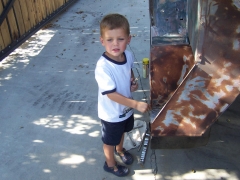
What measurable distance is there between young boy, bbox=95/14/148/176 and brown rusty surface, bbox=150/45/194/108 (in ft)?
0.62

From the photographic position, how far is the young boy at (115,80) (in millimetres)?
1797

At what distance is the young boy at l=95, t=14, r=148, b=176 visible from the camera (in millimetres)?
1797

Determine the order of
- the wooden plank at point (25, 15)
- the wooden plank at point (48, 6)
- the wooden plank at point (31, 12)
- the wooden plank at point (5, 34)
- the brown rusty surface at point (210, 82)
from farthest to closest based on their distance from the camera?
the wooden plank at point (48, 6)
the wooden plank at point (31, 12)
the wooden plank at point (25, 15)
the wooden plank at point (5, 34)
the brown rusty surface at point (210, 82)

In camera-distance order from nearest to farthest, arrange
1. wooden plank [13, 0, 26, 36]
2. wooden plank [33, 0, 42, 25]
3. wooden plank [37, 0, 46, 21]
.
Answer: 1. wooden plank [13, 0, 26, 36]
2. wooden plank [33, 0, 42, 25]
3. wooden plank [37, 0, 46, 21]

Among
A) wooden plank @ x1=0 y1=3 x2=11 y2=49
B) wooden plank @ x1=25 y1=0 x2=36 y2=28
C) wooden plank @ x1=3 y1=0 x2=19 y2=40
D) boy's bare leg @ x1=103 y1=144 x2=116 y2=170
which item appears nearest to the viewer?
boy's bare leg @ x1=103 y1=144 x2=116 y2=170

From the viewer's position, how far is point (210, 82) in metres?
1.58

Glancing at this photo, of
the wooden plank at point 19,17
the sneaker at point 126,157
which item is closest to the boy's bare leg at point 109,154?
the sneaker at point 126,157

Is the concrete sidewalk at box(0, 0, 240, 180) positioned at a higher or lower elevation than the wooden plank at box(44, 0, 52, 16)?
lower

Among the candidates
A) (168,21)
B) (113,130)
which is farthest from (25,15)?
(113,130)

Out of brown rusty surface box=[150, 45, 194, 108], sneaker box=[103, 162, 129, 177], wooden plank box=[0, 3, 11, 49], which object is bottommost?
sneaker box=[103, 162, 129, 177]

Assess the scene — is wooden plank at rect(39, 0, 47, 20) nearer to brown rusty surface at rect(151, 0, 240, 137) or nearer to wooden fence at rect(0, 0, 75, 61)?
wooden fence at rect(0, 0, 75, 61)

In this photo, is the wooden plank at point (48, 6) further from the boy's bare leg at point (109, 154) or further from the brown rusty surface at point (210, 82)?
the brown rusty surface at point (210, 82)

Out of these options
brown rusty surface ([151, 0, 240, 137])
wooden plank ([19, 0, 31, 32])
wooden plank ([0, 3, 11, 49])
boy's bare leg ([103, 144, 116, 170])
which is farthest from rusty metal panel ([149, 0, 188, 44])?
wooden plank ([19, 0, 31, 32])

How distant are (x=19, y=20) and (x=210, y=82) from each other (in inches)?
166
